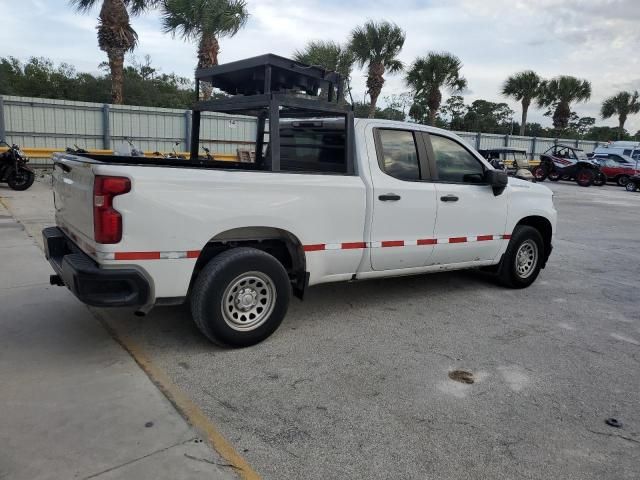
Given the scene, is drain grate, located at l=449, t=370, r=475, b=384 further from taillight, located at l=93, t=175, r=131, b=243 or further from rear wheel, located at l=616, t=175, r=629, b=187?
rear wheel, located at l=616, t=175, r=629, b=187

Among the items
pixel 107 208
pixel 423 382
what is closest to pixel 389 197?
pixel 423 382

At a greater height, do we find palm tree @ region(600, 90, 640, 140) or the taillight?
palm tree @ region(600, 90, 640, 140)

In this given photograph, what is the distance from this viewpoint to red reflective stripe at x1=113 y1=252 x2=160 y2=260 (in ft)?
11.1

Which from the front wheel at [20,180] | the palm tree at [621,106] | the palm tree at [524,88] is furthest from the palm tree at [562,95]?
the front wheel at [20,180]

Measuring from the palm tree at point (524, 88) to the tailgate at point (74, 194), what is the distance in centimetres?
4172

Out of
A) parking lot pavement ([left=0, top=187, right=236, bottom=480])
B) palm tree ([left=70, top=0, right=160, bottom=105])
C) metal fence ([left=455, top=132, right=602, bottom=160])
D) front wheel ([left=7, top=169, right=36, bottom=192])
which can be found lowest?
parking lot pavement ([left=0, top=187, right=236, bottom=480])

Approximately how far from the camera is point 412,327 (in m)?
4.73

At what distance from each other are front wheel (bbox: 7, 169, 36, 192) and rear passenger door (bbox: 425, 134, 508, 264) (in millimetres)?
11750

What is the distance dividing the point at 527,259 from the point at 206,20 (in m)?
17.6

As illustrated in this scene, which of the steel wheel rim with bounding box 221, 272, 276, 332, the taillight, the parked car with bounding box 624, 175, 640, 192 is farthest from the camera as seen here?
the parked car with bounding box 624, 175, 640, 192

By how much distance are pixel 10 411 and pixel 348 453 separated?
196 centimetres

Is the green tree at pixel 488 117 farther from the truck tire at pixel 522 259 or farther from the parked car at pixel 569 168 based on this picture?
the truck tire at pixel 522 259

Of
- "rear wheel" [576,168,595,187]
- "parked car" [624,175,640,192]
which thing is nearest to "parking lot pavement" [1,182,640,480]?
"parked car" [624,175,640,192]

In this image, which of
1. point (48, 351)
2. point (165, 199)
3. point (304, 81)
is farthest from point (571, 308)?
point (48, 351)
